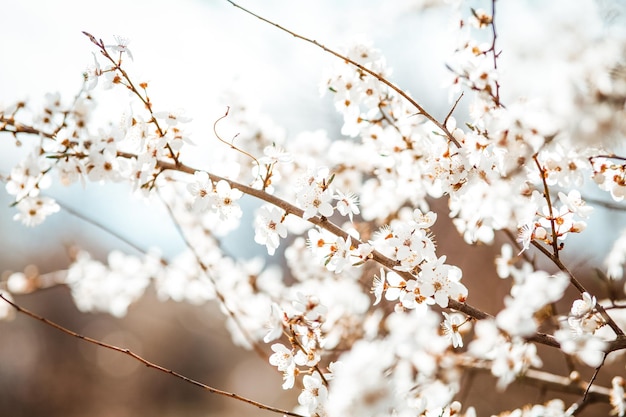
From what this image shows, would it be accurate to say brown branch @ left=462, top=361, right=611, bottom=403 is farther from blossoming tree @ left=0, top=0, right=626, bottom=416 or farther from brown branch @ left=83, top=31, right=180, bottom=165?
brown branch @ left=83, top=31, right=180, bottom=165

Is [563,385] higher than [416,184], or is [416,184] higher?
[416,184]

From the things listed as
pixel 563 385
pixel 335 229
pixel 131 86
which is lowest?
pixel 563 385

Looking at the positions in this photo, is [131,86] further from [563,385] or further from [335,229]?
[563,385]

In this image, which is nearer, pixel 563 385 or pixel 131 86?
pixel 131 86

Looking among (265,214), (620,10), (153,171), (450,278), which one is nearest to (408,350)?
(450,278)

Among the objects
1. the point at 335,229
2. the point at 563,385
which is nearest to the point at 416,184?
the point at 335,229

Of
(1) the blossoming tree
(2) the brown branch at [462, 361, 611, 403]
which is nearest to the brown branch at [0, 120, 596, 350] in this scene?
(1) the blossoming tree

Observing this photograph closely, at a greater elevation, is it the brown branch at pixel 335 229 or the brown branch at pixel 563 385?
the brown branch at pixel 335 229

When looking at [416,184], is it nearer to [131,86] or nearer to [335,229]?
[335,229]

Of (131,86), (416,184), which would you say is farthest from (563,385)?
(131,86)

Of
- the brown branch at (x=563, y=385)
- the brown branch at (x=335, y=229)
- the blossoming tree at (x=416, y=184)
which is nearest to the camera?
the blossoming tree at (x=416, y=184)

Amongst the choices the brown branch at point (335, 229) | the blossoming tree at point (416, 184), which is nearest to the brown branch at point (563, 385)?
the blossoming tree at point (416, 184)

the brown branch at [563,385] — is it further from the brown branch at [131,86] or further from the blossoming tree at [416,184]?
the brown branch at [131,86]

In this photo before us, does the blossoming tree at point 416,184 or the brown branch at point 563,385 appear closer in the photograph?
the blossoming tree at point 416,184
